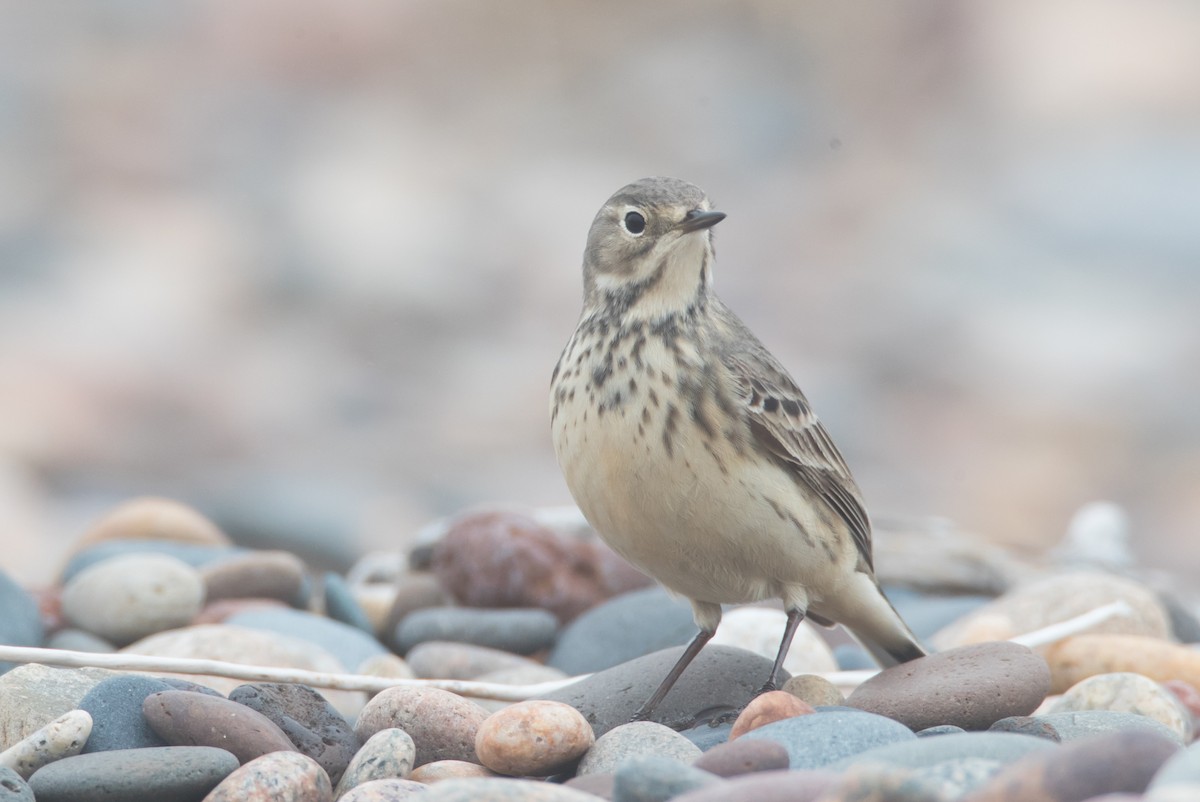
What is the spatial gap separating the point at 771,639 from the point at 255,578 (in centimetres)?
223

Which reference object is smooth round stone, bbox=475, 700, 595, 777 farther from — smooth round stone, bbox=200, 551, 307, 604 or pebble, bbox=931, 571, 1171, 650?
smooth round stone, bbox=200, 551, 307, 604

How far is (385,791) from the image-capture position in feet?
11.7

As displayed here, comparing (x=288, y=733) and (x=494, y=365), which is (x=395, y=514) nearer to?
(x=494, y=365)

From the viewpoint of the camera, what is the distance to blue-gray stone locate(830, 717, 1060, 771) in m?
3.27

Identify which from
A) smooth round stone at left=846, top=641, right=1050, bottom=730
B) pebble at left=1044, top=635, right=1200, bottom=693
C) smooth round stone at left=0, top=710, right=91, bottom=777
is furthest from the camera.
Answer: pebble at left=1044, top=635, right=1200, bottom=693

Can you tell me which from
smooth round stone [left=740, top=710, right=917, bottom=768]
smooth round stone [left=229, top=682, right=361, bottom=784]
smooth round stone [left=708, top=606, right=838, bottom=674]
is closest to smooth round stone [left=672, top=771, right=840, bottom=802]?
smooth round stone [left=740, top=710, right=917, bottom=768]

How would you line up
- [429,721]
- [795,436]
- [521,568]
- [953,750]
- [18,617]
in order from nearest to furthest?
[953,750], [429,721], [795,436], [18,617], [521,568]

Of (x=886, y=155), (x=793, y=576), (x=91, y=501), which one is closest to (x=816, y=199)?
(x=886, y=155)

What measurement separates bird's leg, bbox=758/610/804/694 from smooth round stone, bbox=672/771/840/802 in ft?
5.05

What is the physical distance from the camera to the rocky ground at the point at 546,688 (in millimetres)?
3211

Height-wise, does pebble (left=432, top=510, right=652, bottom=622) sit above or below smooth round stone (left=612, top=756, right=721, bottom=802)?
above

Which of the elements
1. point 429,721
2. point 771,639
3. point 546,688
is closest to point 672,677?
point 546,688

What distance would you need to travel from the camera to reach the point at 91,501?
1146 centimetres

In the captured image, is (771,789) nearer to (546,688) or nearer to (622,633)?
(546,688)
